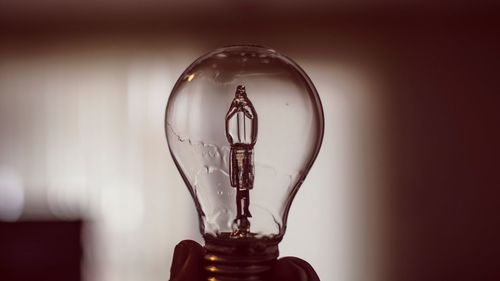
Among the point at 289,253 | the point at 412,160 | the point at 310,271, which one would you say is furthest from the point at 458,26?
the point at 310,271

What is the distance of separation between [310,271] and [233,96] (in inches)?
6.8

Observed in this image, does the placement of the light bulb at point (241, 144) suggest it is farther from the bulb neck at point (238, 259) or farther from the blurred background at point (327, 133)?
the blurred background at point (327, 133)

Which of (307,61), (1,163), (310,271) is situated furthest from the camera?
(1,163)

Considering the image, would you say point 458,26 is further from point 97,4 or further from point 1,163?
point 1,163

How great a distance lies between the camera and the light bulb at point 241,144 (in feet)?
1.81

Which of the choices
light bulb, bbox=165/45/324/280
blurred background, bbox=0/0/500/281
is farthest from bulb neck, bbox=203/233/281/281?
blurred background, bbox=0/0/500/281

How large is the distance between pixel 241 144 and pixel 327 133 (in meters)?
0.76

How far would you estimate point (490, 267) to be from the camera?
1.34 m

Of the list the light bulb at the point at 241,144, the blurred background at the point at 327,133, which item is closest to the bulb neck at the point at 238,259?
the light bulb at the point at 241,144

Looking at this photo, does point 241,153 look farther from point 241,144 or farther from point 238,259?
point 238,259

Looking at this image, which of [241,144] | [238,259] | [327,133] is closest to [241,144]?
[241,144]

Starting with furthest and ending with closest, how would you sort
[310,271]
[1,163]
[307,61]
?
[1,163] < [307,61] < [310,271]

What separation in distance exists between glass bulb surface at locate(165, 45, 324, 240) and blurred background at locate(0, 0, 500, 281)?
2.48 feet

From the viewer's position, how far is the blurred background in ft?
4.34
